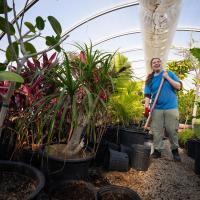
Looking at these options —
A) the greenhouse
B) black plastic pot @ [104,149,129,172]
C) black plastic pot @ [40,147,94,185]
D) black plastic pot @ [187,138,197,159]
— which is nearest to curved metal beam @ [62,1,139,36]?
the greenhouse

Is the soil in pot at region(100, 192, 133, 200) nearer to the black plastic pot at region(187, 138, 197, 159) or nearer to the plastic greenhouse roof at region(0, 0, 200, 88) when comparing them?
the black plastic pot at region(187, 138, 197, 159)

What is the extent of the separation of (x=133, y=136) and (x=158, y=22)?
7.65ft

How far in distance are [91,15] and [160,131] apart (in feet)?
18.3

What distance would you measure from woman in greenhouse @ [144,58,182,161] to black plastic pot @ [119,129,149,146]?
0.17m

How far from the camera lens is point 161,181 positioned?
2.10 metres

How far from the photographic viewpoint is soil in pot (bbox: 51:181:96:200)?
127 cm

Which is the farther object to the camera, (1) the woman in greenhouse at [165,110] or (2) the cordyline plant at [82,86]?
(1) the woman in greenhouse at [165,110]

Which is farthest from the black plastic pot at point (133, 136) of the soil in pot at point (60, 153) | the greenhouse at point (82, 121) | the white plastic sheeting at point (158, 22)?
the white plastic sheeting at point (158, 22)

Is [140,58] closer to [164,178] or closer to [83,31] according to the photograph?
[83,31]

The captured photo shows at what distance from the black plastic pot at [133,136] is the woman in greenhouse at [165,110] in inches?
6.8

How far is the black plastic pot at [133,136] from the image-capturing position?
2917 mm

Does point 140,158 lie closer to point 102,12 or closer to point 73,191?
point 73,191

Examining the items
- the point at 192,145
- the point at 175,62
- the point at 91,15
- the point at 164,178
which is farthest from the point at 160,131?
the point at 91,15

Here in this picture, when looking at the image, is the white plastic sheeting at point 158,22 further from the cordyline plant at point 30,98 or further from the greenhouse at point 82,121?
the cordyline plant at point 30,98
